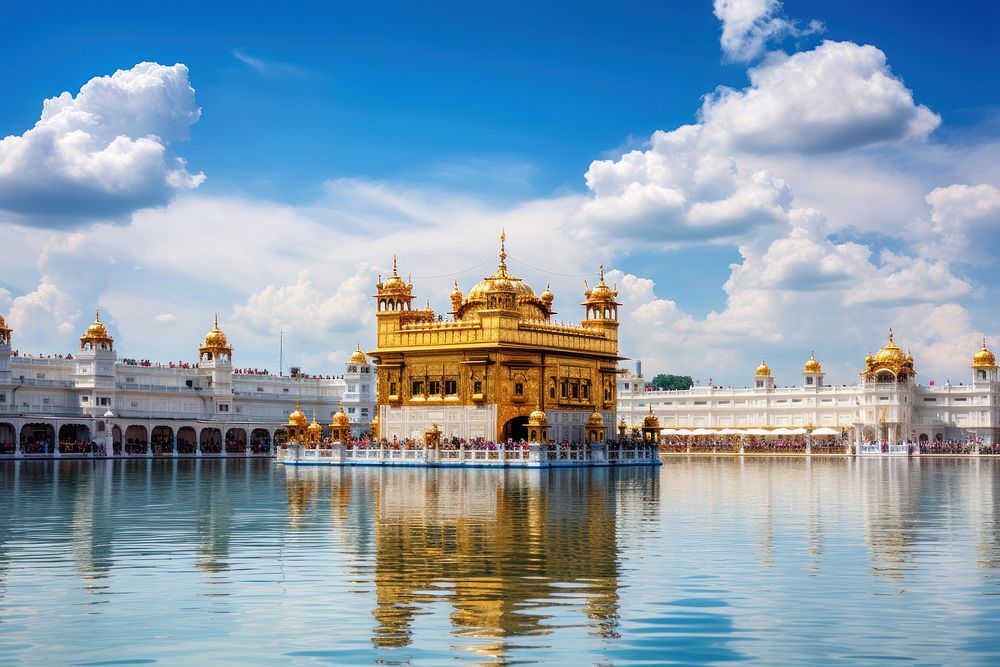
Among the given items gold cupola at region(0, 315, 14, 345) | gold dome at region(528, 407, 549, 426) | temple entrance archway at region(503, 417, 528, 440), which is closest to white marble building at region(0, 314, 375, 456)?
gold cupola at region(0, 315, 14, 345)

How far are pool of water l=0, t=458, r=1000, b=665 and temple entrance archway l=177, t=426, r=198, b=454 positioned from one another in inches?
2511

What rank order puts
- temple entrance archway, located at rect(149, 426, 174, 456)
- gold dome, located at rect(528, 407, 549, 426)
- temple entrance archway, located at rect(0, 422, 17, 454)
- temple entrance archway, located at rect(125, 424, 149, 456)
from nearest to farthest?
gold dome, located at rect(528, 407, 549, 426) → temple entrance archway, located at rect(0, 422, 17, 454) → temple entrance archway, located at rect(125, 424, 149, 456) → temple entrance archway, located at rect(149, 426, 174, 456)

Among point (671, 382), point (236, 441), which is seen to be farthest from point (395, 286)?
point (671, 382)

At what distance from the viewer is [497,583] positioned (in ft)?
51.5

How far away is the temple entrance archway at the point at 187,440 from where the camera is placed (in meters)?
92.9

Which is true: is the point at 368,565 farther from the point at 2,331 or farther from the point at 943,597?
the point at 2,331

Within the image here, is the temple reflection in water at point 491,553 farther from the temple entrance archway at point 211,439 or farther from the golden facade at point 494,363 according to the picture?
the temple entrance archway at point 211,439

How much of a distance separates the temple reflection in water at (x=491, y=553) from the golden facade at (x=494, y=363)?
24176 millimetres

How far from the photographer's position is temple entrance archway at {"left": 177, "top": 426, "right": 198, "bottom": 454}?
305ft

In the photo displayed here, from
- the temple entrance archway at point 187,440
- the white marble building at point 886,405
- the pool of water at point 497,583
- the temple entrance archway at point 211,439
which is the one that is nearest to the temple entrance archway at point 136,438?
the temple entrance archway at point 187,440

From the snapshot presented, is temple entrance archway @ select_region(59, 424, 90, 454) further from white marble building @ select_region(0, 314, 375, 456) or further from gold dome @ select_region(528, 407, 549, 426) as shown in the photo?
gold dome @ select_region(528, 407, 549, 426)

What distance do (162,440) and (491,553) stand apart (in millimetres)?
79503

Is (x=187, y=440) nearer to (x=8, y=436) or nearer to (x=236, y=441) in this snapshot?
(x=236, y=441)

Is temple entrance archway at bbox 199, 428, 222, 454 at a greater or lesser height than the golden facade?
lesser
